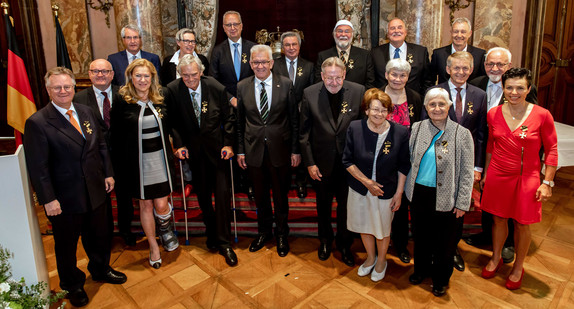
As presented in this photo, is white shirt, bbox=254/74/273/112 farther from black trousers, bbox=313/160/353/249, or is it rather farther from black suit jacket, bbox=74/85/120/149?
black suit jacket, bbox=74/85/120/149

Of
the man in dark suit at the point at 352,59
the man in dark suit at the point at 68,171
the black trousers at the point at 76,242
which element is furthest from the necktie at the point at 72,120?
the man in dark suit at the point at 352,59

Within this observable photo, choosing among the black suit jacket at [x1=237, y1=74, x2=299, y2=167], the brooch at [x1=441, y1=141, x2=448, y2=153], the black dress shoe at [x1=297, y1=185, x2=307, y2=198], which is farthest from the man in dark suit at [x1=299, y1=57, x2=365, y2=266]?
the black dress shoe at [x1=297, y1=185, x2=307, y2=198]

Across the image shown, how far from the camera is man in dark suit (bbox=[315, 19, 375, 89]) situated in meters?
3.68

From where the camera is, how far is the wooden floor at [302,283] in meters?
2.93

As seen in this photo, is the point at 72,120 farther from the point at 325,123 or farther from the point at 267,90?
the point at 325,123

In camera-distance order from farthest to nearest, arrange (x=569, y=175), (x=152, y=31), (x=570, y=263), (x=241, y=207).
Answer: (x=569, y=175) → (x=152, y=31) → (x=241, y=207) → (x=570, y=263)

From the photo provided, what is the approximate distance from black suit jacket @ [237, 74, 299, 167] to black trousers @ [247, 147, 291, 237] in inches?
2.6

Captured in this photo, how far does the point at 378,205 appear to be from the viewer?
9.70 feet

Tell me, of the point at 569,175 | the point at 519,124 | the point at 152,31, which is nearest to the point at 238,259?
the point at 519,124

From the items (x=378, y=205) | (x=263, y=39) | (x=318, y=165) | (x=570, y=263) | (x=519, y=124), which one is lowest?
(x=570, y=263)

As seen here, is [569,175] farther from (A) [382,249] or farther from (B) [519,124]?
(A) [382,249]

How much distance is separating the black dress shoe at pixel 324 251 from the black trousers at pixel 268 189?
1.13 ft

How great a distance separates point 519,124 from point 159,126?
2.58m

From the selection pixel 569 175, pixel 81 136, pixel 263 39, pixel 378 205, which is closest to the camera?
pixel 81 136
